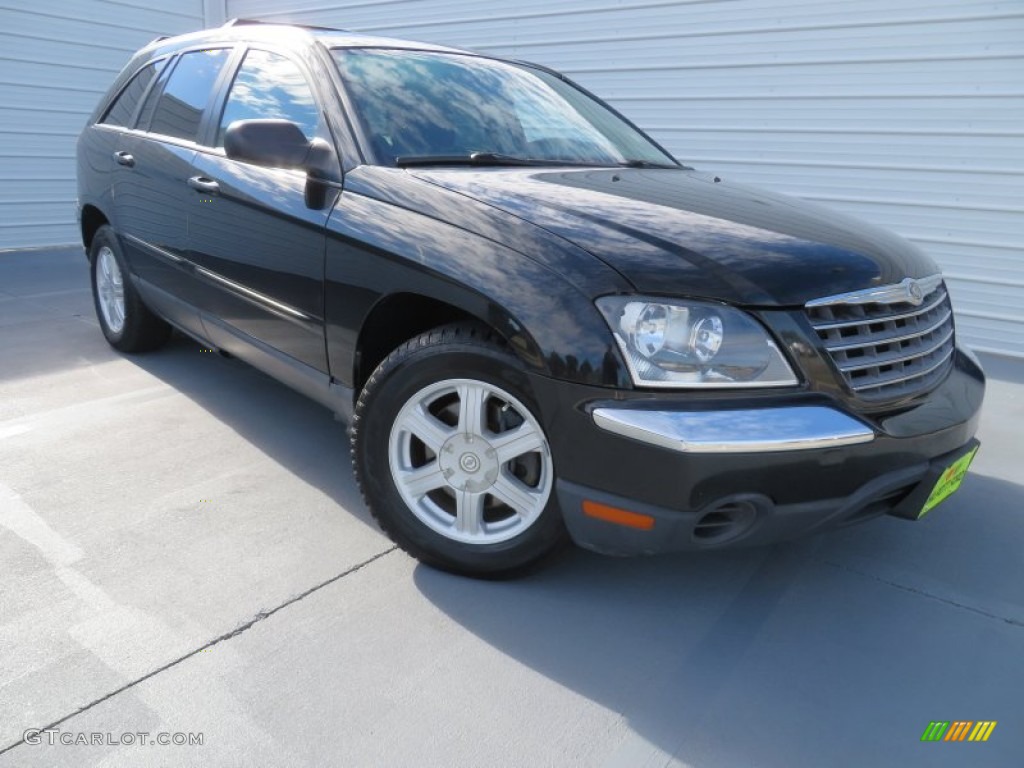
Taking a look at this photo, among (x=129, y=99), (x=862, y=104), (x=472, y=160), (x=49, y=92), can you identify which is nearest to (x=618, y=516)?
(x=472, y=160)

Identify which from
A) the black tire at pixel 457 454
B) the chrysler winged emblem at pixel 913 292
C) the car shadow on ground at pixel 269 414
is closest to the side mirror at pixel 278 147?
the black tire at pixel 457 454

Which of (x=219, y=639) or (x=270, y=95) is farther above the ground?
(x=270, y=95)

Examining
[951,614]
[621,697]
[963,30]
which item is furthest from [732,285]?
[963,30]

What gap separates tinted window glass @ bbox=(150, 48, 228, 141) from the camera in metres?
3.50

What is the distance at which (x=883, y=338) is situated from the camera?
2.16m

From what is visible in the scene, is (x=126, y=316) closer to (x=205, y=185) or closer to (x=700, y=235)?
(x=205, y=185)

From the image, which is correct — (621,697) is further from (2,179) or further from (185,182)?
(2,179)

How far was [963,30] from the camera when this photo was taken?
5.25 metres

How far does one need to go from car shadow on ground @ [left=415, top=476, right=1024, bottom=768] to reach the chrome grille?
0.70 m

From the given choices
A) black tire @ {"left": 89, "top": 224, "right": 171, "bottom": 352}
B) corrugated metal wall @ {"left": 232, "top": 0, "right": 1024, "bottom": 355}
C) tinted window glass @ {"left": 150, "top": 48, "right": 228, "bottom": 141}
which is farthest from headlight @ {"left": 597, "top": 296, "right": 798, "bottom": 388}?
corrugated metal wall @ {"left": 232, "top": 0, "right": 1024, "bottom": 355}

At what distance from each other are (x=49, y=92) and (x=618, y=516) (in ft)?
28.4

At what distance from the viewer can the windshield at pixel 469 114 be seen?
2736 mm

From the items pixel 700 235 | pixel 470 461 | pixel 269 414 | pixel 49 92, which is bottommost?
pixel 269 414

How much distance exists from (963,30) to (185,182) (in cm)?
487
